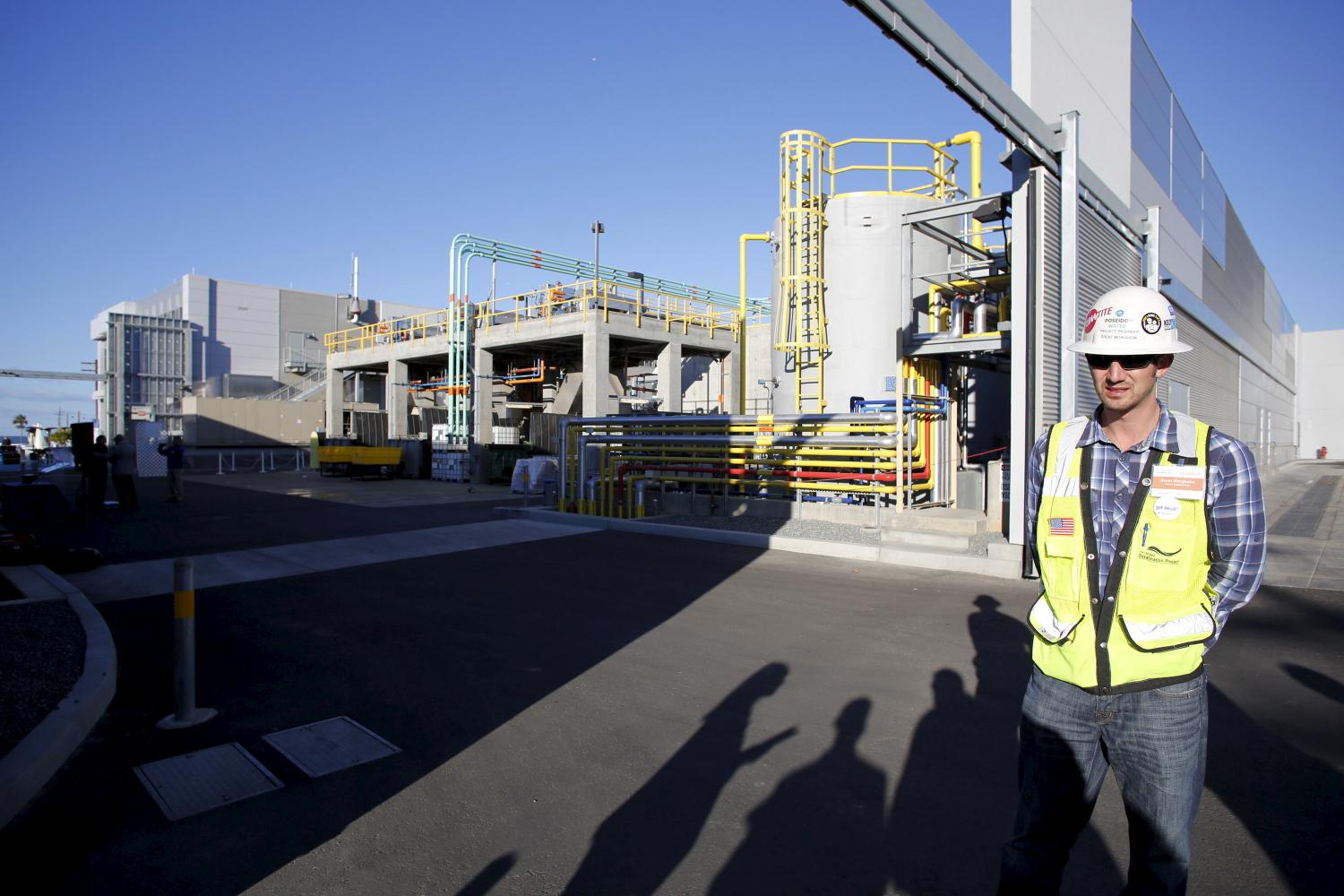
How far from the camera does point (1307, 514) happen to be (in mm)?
16562

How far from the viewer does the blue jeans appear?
2.18 metres

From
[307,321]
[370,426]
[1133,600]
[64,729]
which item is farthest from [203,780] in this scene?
[307,321]

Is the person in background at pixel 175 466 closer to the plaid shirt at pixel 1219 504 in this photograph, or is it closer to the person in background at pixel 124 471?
the person in background at pixel 124 471

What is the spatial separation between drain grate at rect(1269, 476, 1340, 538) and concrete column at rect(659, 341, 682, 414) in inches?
730

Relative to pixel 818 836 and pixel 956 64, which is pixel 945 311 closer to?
pixel 956 64

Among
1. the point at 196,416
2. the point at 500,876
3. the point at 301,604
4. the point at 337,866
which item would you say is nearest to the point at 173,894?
the point at 337,866

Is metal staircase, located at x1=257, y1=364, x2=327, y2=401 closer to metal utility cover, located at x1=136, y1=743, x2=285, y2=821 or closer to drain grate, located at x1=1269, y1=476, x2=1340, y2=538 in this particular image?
drain grate, located at x1=1269, y1=476, x2=1340, y2=538

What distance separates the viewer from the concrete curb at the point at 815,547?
9500 millimetres

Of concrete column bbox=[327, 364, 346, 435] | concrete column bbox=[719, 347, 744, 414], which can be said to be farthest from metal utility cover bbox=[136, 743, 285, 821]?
concrete column bbox=[327, 364, 346, 435]

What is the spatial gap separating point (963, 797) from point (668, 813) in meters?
1.40

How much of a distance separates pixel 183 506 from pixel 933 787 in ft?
62.6

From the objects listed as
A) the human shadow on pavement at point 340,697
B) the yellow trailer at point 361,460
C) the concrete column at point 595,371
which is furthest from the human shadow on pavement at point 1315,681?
the yellow trailer at point 361,460

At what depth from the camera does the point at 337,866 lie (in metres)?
3.25

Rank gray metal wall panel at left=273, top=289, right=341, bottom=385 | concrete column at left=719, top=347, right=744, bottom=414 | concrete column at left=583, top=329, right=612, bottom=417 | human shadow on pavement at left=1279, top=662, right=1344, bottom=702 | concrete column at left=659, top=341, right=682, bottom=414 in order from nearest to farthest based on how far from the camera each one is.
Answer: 1. human shadow on pavement at left=1279, top=662, right=1344, bottom=702
2. concrete column at left=583, top=329, right=612, bottom=417
3. concrete column at left=659, top=341, right=682, bottom=414
4. concrete column at left=719, top=347, right=744, bottom=414
5. gray metal wall panel at left=273, top=289, right=341, bottom=385
